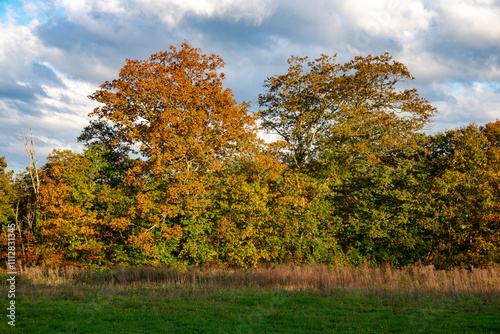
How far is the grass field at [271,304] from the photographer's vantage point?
9281 millimetres

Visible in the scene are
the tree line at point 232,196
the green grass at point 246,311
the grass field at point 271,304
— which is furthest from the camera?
the tree line at point 232,196

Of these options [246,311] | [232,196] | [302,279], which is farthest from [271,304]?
[232,196]

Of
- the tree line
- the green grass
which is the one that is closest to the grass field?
the green grass

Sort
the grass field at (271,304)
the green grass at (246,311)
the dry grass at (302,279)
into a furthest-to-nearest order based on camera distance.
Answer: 1. the dry grass at (302,279)
2. the grass field at (271,304)
3. the green grass at (246,311)

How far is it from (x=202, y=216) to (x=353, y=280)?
31.1 feet

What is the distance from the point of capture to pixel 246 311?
35.6ft

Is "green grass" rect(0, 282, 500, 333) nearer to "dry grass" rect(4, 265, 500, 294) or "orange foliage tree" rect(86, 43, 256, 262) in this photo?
"dry grass" rect(4, 265, 500, 294)

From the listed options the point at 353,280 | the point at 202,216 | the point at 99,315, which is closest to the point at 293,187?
the point at 202,216

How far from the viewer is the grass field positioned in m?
9.28

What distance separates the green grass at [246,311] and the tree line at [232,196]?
24.4 feet

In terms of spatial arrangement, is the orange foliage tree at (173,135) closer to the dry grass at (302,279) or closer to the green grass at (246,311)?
the dry grass at (302,279)

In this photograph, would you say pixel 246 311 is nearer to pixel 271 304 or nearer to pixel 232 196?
pixel 271 304

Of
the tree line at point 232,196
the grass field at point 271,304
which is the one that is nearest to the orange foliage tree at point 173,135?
the tree line at point 232,196

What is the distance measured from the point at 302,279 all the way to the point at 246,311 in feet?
19.5
